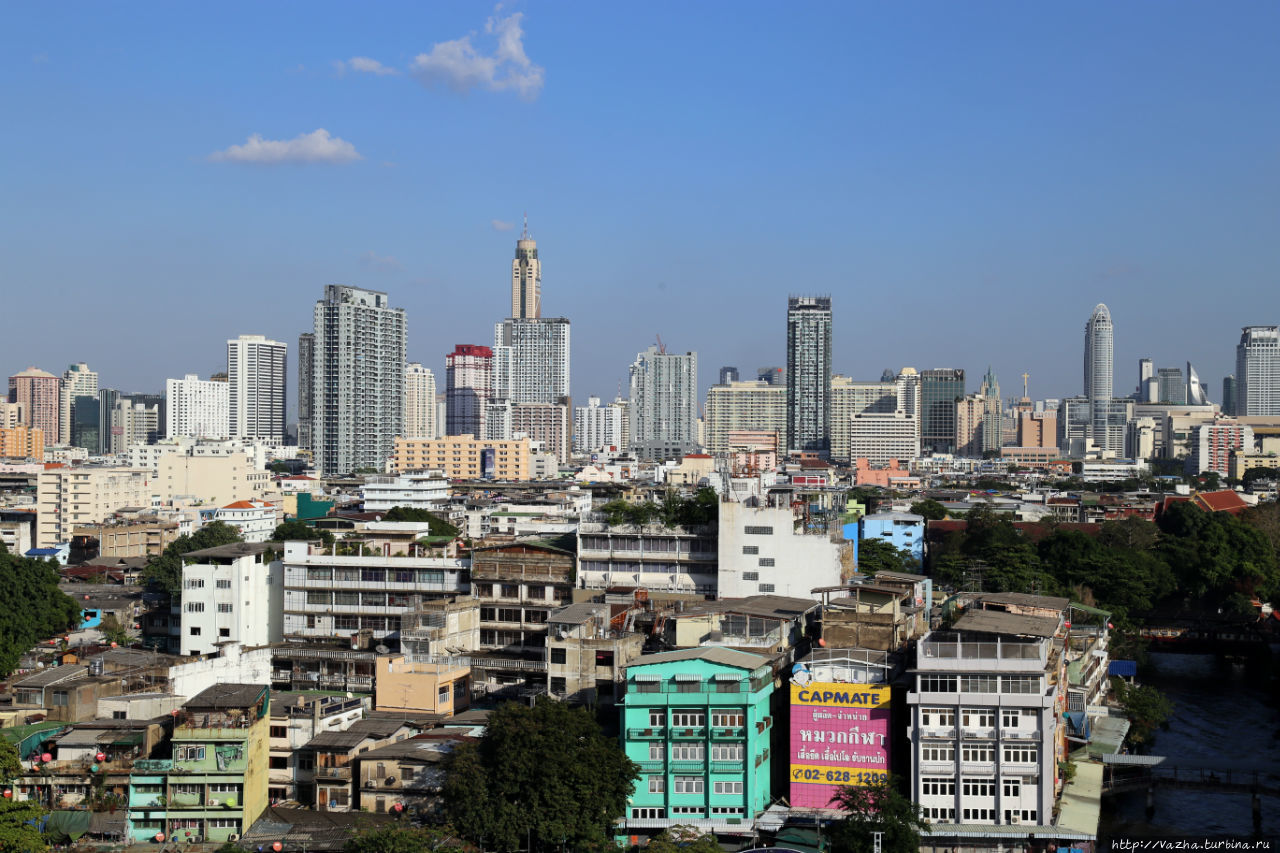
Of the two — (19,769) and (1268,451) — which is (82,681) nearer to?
(19,769)

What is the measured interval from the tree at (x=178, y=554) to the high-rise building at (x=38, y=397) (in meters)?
68.9

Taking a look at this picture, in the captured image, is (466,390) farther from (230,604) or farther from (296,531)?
(230,604)

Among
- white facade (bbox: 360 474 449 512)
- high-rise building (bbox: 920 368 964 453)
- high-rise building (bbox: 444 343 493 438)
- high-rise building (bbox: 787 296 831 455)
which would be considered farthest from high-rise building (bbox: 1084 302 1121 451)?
white facade (bbox: 360 474 449 512)

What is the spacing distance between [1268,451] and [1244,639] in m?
55.6

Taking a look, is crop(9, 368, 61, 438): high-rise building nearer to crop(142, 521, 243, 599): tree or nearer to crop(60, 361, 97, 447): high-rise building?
crop(60, 361, 97, 447): high-rise building

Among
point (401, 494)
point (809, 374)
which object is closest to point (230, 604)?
point (401, 494)

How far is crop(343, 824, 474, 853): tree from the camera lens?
11.9 metres

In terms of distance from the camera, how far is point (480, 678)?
58.2 feet

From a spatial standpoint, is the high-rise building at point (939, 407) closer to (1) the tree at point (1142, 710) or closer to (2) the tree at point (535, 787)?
(1) the tree at point (1142, 710)

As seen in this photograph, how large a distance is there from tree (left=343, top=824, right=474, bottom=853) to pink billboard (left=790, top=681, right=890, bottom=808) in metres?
3.62

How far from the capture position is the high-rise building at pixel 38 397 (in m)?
96.1

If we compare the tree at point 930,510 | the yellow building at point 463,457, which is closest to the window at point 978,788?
the tree at point 930,510

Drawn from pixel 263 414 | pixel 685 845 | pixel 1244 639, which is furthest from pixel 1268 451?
pixel 685 845

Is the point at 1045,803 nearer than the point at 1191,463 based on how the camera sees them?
Yes
